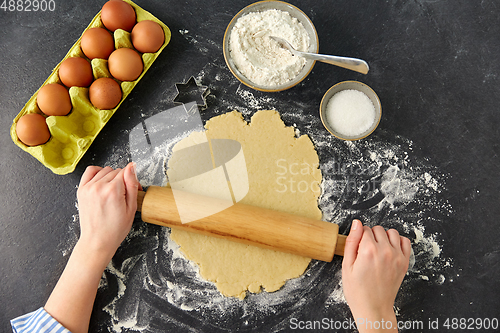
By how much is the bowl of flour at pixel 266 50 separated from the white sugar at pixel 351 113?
22cm

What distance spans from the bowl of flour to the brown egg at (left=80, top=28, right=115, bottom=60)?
574 millimetres

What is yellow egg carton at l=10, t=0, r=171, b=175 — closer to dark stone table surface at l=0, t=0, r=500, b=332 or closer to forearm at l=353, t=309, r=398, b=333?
dark stone table surface at l=0, t=0, r=500, b=332

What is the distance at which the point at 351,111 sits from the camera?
149 cm

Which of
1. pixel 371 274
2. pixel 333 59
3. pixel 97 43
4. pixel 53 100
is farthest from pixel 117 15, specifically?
pixel 371 274

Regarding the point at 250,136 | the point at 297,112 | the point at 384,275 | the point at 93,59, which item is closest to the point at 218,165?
the point at 250,136

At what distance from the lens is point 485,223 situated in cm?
156

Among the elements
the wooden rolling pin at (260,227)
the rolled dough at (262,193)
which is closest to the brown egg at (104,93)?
the rolled dough at (262,193)

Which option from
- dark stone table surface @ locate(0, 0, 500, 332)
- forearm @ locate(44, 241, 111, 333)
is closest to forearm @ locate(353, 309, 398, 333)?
dark stone table surface @ locate(0, 0, 500, 332)

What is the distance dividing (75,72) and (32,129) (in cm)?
33

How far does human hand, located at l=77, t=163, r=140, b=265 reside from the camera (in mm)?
1392

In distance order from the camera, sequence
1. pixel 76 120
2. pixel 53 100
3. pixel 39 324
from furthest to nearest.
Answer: pixel 76 120 < pixel 53 100 < pixel 39 324

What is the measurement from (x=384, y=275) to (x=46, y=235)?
5.43 feet

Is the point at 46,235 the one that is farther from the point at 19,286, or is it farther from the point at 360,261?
the point at 360,261

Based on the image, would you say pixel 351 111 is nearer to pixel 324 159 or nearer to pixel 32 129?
pixel 324 159
